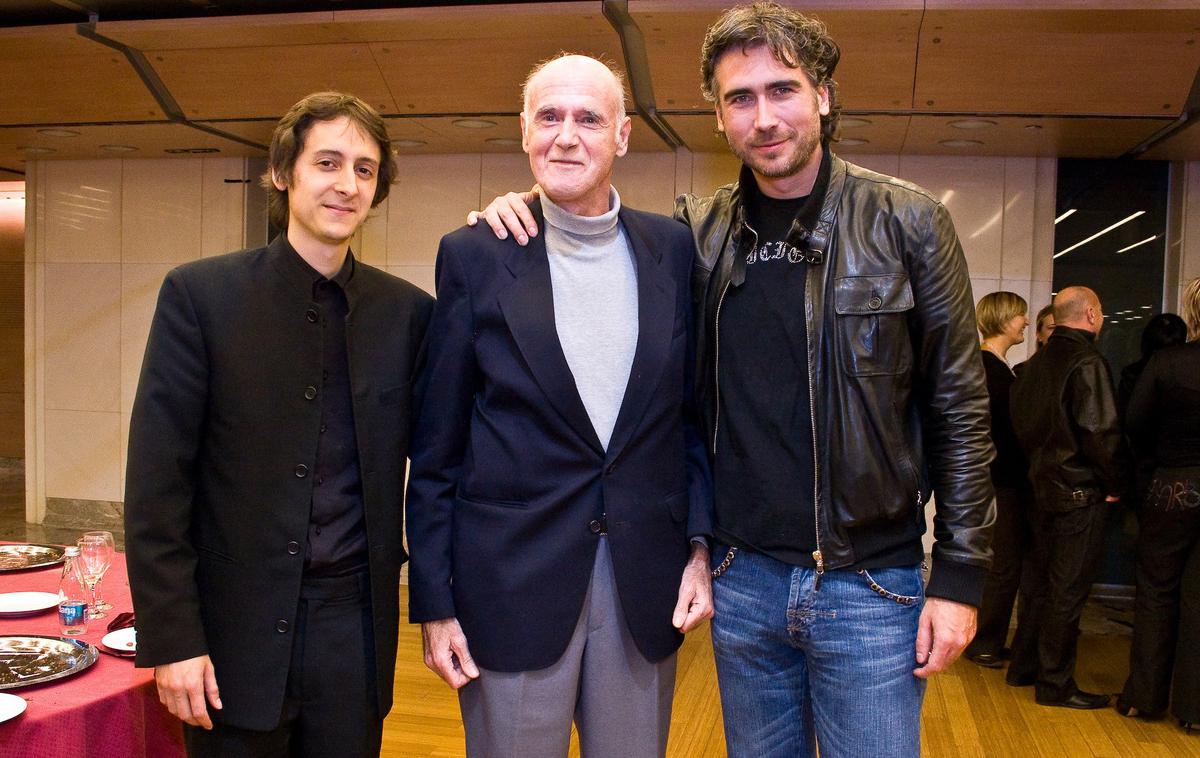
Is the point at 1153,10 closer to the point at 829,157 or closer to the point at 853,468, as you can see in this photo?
the point at 829,157

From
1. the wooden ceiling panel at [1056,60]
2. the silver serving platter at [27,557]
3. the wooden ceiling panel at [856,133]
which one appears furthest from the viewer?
the wooden ceiling panel at [856,133]

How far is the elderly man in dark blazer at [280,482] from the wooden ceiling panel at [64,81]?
4.21 meters

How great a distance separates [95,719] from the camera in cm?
198

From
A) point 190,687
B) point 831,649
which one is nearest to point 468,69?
point 190,687

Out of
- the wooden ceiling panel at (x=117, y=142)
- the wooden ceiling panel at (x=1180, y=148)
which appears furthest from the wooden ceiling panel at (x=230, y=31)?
the wooden ceiling panel at (x=1180, y=148)

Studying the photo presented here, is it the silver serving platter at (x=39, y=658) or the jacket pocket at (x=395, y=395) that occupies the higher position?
the jacket pocket at (x=395, y=395)

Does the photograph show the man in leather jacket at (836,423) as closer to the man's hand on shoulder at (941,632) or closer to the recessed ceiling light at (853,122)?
the man's hand on shoulder at (941,632)

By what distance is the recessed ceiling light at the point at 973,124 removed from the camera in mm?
5441

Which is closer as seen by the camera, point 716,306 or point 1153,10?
point 716,306

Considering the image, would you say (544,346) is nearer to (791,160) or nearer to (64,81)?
(791,160)

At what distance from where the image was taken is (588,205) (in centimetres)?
196

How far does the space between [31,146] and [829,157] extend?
23.6 ft

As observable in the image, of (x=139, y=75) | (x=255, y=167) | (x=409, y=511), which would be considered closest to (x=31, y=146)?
(x=255, y=167)

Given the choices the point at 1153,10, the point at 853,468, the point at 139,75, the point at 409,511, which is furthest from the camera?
the point at 139,75
